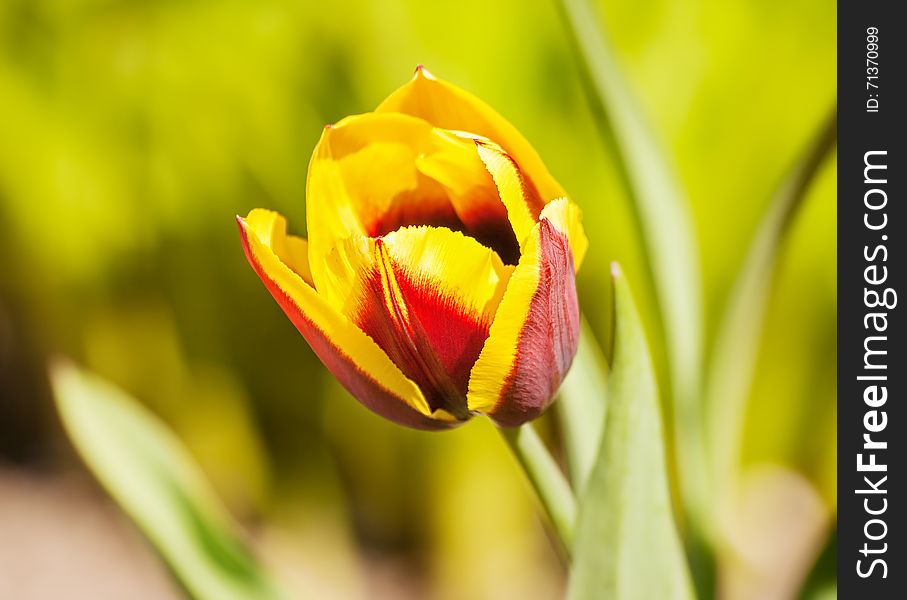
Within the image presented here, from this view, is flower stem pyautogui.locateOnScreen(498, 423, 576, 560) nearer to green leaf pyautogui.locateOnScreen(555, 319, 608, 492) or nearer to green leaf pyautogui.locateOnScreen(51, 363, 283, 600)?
green leaf pyautogui.locateOnScreen(555, 319, 608, 492)

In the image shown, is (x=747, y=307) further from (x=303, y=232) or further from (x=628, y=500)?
(x=303, y=232)

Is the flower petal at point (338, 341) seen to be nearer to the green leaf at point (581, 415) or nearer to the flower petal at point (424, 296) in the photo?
the flower petal at point (424, 296)

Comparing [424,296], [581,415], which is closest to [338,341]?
[424,296]

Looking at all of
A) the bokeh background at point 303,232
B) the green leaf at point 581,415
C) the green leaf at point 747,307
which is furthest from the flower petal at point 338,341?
the bokeh background at point 303,232

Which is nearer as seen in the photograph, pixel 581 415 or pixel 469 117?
pixel 469 117

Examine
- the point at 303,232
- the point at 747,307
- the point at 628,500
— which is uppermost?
the point at 303,232
